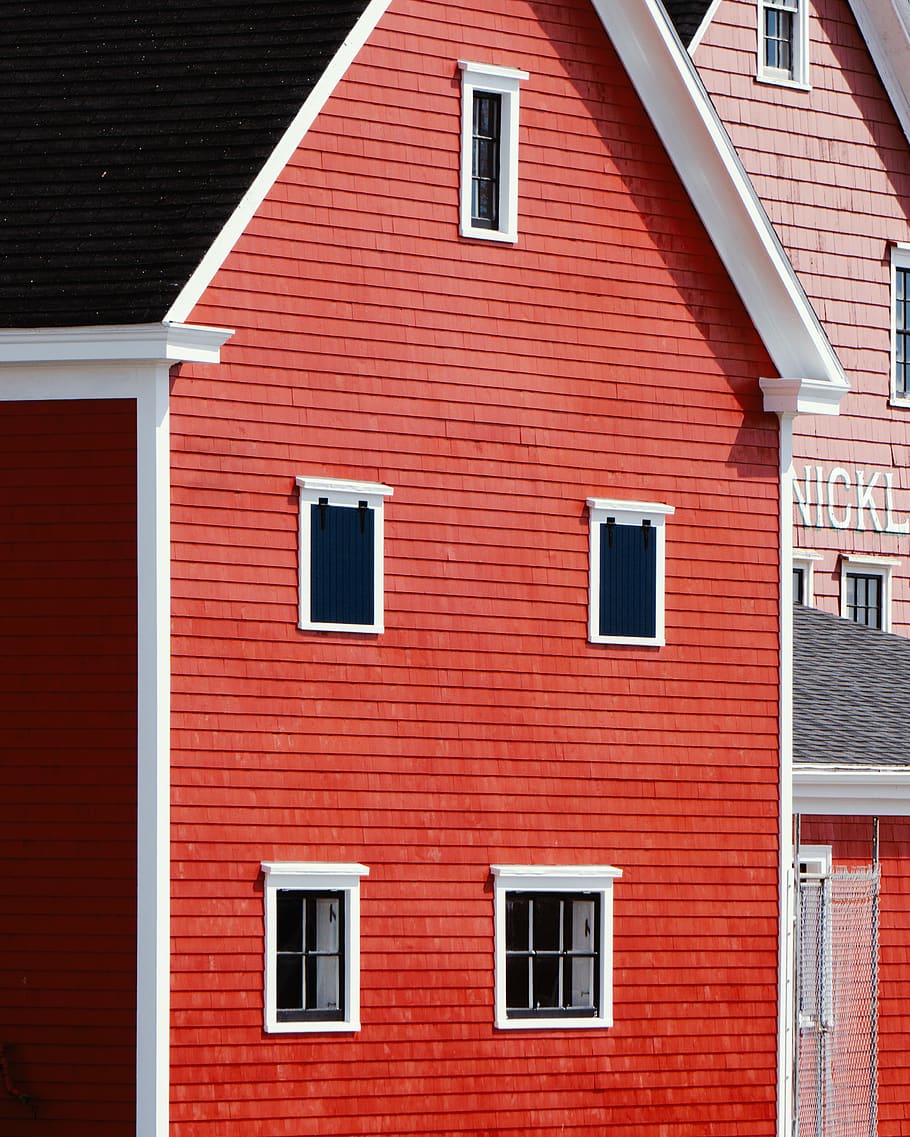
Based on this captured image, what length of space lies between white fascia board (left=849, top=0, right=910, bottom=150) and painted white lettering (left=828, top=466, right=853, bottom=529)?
175 inches

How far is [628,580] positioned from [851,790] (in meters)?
3.57

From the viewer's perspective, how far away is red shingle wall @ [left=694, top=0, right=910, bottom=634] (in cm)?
2838

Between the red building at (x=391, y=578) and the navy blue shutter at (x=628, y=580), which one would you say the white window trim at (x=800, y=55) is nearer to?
the red building at (x=391, y=578)

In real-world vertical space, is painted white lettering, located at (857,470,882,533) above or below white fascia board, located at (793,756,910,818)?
above

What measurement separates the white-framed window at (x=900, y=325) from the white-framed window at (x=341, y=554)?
10638 millimetres

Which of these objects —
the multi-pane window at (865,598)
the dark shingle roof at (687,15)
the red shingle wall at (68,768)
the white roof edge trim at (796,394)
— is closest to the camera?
the red shingle wall at (68,768)

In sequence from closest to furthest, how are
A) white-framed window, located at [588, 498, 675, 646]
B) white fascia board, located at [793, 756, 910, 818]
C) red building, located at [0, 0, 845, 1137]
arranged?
red building, located at [0, 0, 845, 1137], white-framed window, located at [588, 498, 675, 646], white fascia board, located at [793, 756, 910, 818]

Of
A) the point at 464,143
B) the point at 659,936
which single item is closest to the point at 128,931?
the point at 659,936

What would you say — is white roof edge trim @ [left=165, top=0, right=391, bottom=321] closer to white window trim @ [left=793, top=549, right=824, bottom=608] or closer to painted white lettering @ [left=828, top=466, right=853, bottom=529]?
white window trim @ [left=793, top=549, right=824, bottom=608]

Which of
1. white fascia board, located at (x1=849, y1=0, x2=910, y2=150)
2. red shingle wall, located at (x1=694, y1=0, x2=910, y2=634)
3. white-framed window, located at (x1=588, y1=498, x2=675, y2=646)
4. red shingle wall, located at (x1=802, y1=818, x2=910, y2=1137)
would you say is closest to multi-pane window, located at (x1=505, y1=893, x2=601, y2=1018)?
white-framed window, located at (x1=588, y1=498, x2=675, y2=646)

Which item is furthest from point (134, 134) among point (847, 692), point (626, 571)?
point (847, 692)

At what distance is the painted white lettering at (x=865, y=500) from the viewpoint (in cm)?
2911

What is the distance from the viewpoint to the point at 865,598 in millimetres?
29391

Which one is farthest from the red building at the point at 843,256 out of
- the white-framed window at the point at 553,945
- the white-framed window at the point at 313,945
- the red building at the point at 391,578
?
the white-framed window at the point at 313,945
